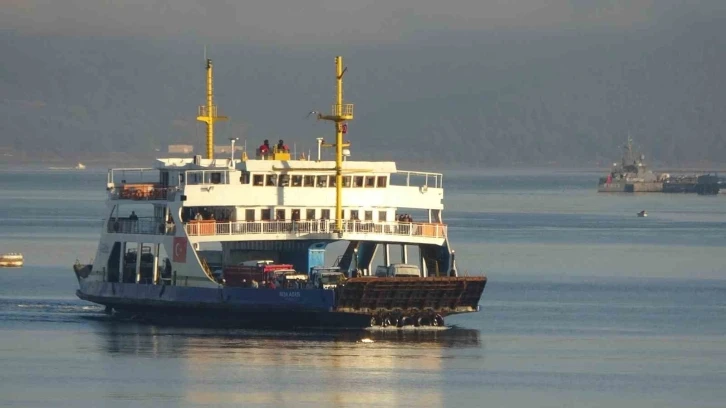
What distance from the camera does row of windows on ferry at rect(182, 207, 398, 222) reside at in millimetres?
62344

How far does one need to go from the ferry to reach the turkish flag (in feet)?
0.15

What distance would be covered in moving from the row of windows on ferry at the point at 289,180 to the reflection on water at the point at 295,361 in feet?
16.3

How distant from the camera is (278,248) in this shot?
6406cm

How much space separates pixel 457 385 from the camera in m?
49.6

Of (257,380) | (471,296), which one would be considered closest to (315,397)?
(257,380)

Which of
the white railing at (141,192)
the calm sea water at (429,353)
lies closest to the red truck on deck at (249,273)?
the calm sea water at (429,353)

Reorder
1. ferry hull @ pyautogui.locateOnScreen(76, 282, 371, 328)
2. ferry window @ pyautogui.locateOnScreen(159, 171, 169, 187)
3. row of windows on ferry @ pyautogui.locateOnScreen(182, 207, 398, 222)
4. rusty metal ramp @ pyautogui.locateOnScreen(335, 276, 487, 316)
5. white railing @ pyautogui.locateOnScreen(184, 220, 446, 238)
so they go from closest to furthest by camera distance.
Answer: rusty metal ramp @ pyautogui.locateOnScreen(335, 276, 487, 316)
ferry hull @ pyautogui.locateOnScreen(76, 282, 371, 328)
white railing @ pyautogui.locateOnScreen(184, 220, 446, 238)
row of windows on ferry @ pyautogui.locateOnScreen(182, 207, 398, 222)
ferry window @ pyautogui.locateOnScreen(159, 171, 169, 187)

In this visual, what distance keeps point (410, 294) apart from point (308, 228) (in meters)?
4.67

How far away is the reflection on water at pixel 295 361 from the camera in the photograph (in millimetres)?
47594

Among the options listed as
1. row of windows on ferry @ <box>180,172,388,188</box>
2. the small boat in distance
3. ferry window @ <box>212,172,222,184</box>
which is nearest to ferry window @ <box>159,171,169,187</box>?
row of windows on ferry @ <box>180,172,388,188</box>

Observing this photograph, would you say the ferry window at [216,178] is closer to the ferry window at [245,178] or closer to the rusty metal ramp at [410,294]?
the ferry window at [245,178]

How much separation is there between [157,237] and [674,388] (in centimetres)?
2027

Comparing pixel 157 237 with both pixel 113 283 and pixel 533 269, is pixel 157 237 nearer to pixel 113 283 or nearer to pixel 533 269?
pixel 113 283

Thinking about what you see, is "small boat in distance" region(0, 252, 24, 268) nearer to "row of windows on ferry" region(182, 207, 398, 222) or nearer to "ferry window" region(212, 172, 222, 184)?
"row of windows on ferry" region(182, 207, 398, 222)
